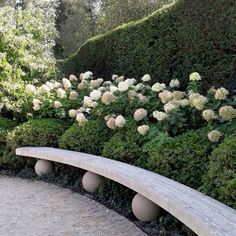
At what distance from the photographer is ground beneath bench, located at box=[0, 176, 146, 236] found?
343 centimetres

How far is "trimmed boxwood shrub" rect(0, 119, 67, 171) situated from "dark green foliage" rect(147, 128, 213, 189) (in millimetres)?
2101

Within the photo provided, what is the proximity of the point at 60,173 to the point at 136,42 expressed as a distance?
2476 mm

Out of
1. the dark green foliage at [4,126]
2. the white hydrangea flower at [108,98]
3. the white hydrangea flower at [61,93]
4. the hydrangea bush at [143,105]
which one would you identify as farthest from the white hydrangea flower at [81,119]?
the dark green foliage at [4,126]

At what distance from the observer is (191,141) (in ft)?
11.5

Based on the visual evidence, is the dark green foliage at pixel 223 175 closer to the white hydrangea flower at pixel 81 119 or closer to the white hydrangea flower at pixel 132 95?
the white hydrangea flower at pixel 132 95

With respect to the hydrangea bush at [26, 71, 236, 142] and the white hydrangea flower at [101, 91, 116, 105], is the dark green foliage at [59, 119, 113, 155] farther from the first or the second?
the white hydrangea flower at [101, 91, 116, 105]

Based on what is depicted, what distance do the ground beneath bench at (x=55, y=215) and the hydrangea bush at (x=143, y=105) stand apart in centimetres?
89

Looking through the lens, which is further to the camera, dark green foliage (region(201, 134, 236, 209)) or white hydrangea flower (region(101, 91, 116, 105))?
white hydrangea flower (region(101, 91, 116, 105))

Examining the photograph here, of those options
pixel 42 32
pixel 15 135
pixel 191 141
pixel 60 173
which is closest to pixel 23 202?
pixel 60 173

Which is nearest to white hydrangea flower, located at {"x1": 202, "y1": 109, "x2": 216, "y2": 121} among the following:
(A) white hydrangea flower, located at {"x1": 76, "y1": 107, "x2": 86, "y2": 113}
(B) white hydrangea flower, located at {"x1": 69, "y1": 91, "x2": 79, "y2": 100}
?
(A) white hydrangea flower, located at {"x1": 76, "y1": 107, "x2": 86, "y2": 113}

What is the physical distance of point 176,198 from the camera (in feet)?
8.75

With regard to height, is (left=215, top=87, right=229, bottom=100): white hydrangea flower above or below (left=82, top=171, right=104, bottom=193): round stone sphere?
above

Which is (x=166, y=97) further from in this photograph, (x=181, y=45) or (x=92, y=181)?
(x=181, y=45)

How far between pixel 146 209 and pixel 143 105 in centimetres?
166
